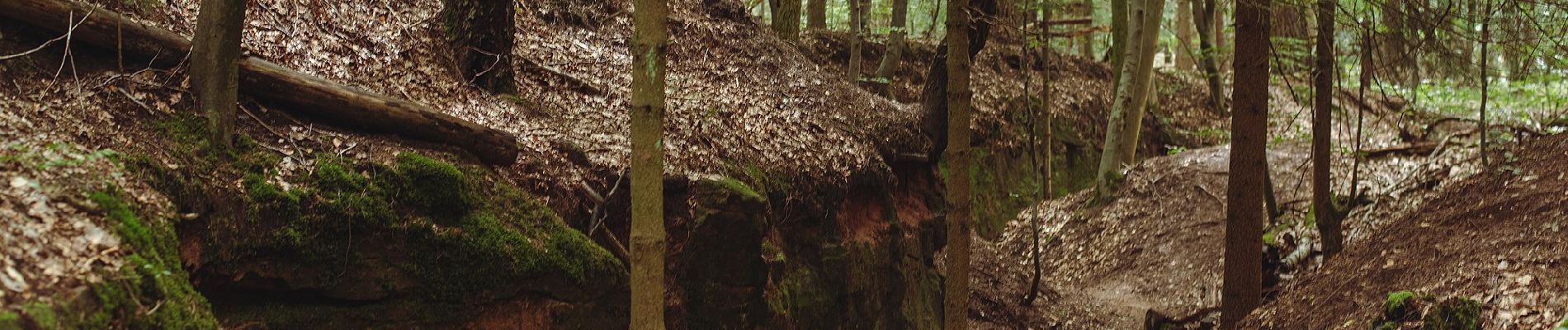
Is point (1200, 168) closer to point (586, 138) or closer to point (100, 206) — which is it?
point (586, 138)

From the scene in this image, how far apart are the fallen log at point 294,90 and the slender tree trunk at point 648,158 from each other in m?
1.86

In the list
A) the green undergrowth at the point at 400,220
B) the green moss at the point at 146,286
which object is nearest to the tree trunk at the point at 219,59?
the green undergrowth at the point at 400,220

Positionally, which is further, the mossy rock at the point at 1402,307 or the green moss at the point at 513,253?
the mossy rock at the point at 1402,307

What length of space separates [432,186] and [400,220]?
0.36 metres

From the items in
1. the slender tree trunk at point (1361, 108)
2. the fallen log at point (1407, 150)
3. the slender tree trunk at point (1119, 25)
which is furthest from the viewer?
the slender tree trunk at point (1119, 25)

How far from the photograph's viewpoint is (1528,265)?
7.67 metres

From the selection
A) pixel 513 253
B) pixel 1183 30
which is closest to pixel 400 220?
pixel 513 253

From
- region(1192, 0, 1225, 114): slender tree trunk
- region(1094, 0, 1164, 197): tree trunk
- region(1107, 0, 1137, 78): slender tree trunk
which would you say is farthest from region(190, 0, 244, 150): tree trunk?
region(1107, 0, 1137, 78): slender tree trunk

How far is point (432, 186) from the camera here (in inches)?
254

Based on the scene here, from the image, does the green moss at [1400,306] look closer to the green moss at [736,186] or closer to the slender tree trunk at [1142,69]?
the green moss at [736,186]

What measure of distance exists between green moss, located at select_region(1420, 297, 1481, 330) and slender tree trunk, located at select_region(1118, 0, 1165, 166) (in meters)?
8.08

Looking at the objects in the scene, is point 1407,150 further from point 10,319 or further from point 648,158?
point 10,319

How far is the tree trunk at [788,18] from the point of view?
1484 cm

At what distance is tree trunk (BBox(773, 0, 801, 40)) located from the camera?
14.8 metres
